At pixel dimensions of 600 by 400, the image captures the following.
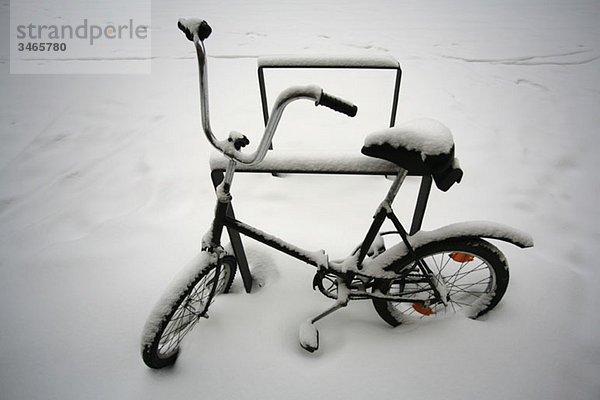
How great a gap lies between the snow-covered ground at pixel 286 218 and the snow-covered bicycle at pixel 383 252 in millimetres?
123

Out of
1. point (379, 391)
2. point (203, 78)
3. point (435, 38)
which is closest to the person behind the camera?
point (203, 78)

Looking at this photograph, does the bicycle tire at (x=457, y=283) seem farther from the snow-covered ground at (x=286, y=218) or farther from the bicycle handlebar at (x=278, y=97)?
the bicycle handlebar at (x=278, y=97)

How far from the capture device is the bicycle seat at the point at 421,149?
37.1 inches

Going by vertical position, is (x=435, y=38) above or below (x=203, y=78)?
above

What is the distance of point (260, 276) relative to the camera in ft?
5.60

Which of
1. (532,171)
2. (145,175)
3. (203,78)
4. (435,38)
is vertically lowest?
(145,175)

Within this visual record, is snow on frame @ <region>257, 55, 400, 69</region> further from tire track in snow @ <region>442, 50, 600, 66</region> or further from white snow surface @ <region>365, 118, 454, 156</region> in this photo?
tire track in snow @ <region>442, 50, 600, 66</region>

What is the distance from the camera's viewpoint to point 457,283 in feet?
5.41

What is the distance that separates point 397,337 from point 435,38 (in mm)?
4732

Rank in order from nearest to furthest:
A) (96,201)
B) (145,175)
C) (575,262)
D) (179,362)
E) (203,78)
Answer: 1. (203,78)
2. (179,362)
3. (575,262)
4. (96,201)
5. (145,175)

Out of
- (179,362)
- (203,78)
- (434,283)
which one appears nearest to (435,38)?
(434,283)

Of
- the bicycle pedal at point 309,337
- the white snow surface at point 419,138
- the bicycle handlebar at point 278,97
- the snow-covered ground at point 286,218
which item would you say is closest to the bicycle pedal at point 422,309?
the snow-covered ground at point 286,218

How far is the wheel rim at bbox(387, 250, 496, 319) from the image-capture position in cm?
145

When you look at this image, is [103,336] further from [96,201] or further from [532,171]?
[532,171]
